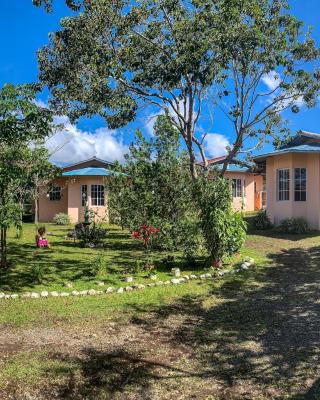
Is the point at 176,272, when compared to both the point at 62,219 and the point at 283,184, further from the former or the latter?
the point at 62,219

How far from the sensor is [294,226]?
17.1 metres

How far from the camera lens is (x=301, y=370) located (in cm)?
495

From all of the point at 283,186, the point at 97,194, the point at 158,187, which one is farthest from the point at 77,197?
the point at 158,187

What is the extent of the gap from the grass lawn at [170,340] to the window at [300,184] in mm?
8411

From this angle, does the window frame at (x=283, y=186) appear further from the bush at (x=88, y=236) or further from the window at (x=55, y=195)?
the window at (x=55, y=195)

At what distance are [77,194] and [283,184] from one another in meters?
12.9

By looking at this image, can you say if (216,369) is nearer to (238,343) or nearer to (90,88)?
(238,343)

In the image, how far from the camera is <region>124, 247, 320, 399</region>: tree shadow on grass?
15.5 feet

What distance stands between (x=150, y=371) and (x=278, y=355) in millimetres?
1596

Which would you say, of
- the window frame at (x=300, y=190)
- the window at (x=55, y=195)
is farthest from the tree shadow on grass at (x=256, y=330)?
the window at (x=55, y=195)

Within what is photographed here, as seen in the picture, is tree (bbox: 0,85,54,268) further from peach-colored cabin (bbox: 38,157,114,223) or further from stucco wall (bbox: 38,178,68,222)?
stucco wall (bbox: 38,178,68,222)

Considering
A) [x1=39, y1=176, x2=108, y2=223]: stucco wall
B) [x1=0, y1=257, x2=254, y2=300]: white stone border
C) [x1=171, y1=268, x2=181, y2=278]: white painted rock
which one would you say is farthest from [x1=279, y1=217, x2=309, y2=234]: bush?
[x1=39, y1=176, x2=108, y2=223]: stucco wall

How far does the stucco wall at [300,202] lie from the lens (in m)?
17.7

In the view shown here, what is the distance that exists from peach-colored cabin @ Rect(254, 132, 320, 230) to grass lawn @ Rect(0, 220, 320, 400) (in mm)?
8126
